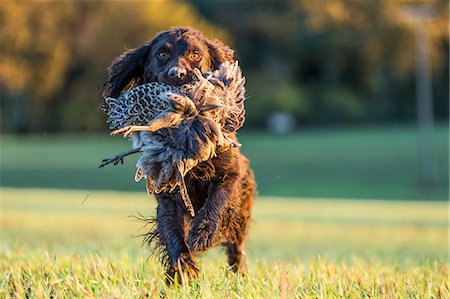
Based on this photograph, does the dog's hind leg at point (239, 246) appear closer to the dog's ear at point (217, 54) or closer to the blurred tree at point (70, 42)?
the dog's ear at point (217, 54)

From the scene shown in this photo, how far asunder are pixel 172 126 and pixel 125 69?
1.59 m

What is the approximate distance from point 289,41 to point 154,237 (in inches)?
1834

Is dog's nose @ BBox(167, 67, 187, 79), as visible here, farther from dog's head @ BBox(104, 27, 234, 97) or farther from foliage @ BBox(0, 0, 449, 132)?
foliage @ BBox(0, 0, 449, 132)

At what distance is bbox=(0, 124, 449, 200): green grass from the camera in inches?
1329

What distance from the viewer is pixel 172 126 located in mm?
5133

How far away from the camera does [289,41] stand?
51688 millimetres

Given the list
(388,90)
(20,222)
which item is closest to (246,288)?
(20,222)

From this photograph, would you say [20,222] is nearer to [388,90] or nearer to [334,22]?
[334,22]

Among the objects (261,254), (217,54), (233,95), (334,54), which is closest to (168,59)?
(217,54)

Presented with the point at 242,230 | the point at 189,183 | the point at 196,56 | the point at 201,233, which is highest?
the point at 196,56

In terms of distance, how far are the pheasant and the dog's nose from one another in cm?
23

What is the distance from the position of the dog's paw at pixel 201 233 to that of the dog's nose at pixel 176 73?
97 centimetres

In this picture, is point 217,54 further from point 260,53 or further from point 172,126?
point 260,53

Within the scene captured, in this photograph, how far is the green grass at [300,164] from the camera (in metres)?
33.8
